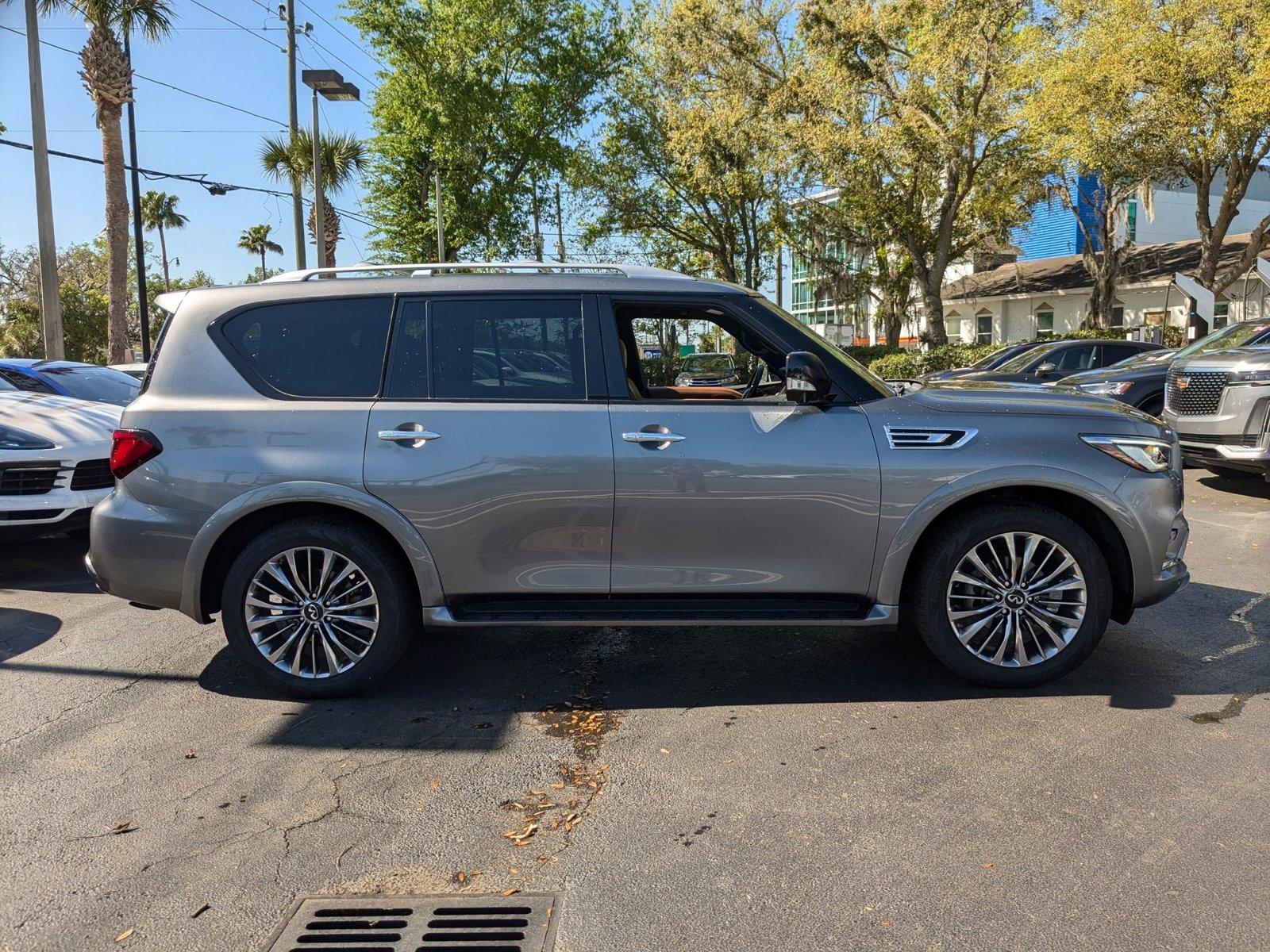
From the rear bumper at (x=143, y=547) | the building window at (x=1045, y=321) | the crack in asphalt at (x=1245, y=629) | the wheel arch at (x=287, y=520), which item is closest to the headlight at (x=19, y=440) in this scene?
the rear bumper at (x=143, y=547)

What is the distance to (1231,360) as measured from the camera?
9.36 meters

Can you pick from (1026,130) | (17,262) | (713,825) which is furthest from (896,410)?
(17,262)

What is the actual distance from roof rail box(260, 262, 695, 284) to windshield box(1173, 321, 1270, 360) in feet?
26.5

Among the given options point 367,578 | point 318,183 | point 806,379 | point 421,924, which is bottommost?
A: point 421,924

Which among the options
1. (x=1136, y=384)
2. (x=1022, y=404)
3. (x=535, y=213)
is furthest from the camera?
(x=535, y=213)

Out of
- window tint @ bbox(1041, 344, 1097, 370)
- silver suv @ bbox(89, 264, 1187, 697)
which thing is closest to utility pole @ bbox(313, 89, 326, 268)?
window tint @ bbox(1041, 344, 1097, 370)

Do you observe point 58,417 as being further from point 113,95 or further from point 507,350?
point 113,95

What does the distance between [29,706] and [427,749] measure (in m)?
2.08

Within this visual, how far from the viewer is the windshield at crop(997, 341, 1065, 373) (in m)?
16.3

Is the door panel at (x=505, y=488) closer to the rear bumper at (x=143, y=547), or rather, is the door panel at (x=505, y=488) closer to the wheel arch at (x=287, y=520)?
the wheel arch at (x=287, y=520)

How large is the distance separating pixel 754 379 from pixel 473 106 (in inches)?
1128

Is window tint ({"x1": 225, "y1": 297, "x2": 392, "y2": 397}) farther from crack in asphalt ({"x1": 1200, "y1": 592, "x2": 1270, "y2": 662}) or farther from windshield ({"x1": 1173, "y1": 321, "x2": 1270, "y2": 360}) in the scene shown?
windshield ({"x1": 1173, "y1": 321, "x2": 1270, "y2": 360})

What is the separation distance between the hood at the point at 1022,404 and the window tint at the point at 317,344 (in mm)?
2476

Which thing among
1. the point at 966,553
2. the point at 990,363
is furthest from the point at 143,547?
the point at 990,363
